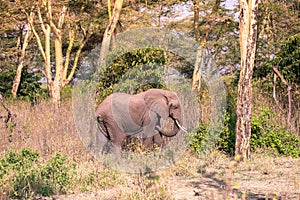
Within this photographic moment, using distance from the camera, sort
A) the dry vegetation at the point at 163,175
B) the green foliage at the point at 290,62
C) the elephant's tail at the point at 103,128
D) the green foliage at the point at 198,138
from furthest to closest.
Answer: the green foliage at the point at 290,62 → the green foliage at the point at 198,138 → the elephant's tail at the point at 103,128 → the dry vegetation at the point at 163,175

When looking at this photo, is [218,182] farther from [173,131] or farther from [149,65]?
[149,65]

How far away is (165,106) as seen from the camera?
962cm

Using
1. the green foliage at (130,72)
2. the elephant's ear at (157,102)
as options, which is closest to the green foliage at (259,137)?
the elephant's ear at (157,102)

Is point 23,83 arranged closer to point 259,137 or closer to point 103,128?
point 103,128

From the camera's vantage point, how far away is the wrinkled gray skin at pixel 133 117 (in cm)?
947

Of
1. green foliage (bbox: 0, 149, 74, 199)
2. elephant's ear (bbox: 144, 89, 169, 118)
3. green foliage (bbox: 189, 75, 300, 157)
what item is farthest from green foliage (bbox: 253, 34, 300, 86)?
green foliage (bbox: 0, 149, 74, 199)

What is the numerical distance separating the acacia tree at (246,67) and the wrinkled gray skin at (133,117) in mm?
→ 1399

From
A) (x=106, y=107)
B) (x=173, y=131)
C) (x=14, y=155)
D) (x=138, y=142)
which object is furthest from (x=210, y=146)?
(x=14, y=155)

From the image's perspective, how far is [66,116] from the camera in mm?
11562

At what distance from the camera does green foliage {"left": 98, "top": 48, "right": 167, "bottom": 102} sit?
1055cm

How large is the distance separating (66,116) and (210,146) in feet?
11.2

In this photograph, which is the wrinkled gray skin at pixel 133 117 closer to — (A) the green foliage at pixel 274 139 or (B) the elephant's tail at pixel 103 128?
(B) the elephant's tail at pixel 103 128

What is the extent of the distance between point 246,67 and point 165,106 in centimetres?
168

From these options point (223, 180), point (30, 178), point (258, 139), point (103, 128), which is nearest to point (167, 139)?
point (103, 128)
